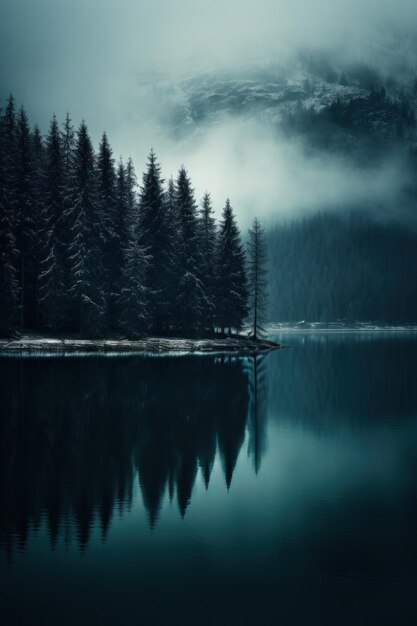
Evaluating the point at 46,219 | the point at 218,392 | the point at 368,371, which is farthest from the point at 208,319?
the point at 218,392

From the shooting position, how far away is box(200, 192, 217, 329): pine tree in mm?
74562

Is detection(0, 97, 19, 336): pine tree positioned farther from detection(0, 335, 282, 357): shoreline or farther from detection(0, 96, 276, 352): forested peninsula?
detection(0, 335, 282, 357): shoreline

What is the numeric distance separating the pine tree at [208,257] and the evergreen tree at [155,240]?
521 cm

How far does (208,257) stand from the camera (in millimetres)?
77812

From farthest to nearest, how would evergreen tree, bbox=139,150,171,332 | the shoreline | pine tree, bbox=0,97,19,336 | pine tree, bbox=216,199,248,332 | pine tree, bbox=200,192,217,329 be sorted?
pine tree, bbox=216,199,248,332 < pine tree, bbox=200,192,217,329 < evergreen tree, bbox=139,150,171,332 < the shoreline < pine tree, bbox=0,97,19,336

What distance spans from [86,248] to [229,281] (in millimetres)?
20214

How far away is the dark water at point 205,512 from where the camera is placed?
9.38 metres

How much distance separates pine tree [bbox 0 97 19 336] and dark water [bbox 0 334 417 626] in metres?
29.0

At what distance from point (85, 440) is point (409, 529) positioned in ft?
39.3

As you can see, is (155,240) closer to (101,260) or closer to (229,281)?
(101,260)

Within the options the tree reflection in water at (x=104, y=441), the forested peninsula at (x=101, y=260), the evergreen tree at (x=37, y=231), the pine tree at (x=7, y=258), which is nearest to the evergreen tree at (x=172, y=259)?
the forested peninsula at (x=101, y=260)

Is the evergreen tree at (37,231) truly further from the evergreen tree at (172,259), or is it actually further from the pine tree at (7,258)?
the evergreen tree at (172,259)

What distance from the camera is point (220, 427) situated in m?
24.1

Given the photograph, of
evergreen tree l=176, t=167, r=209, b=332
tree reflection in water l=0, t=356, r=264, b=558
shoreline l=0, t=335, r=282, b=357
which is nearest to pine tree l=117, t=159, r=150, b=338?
shoreline l=0, t=335, r=282, b=357
